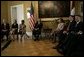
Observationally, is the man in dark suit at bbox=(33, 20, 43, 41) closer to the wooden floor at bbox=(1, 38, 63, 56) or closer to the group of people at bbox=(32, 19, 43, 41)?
the group of people at bbox=(32, 19, 43, 41)

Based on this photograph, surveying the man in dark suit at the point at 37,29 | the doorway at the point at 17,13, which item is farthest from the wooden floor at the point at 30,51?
the doorway at the point at 17,13

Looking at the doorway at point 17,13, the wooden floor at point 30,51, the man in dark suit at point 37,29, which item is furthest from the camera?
the doorway at point 17,13

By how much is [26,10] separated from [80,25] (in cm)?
623

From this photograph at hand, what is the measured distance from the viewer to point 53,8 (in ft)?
42.1

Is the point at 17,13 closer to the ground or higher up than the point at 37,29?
higher up

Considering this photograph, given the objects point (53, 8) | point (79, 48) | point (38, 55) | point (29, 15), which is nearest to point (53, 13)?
point (53, 8)

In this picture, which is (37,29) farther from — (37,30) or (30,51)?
(30,51)

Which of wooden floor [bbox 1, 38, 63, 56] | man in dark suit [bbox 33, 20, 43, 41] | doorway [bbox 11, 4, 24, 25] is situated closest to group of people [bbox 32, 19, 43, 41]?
man in dark suit [bbox 33, 20, 43, 41]

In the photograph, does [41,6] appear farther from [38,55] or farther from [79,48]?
[79,48]

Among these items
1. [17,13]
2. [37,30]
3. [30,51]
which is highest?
[17,13]

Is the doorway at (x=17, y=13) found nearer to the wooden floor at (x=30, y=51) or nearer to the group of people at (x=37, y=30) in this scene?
the group of people at (x=37, y=30)

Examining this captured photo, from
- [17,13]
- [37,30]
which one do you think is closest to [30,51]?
[37,30]

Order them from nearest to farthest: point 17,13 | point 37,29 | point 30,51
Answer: point 30,51 → point 37,29 → point 17,13

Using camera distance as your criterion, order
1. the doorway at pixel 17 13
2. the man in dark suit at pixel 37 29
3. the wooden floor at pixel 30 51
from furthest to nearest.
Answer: the doorway at pixel 17 13
the man in dark suit at pixel 37 29
the wooden floor at pixel 30 51
